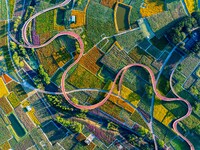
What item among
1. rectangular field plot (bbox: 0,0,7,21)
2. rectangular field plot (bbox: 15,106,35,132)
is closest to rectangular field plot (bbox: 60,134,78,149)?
rectangular field plot (bbox: 15,106,35,132)

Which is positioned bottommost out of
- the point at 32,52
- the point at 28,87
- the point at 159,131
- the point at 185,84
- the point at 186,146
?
the point at 186,146

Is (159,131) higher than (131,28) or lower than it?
lower

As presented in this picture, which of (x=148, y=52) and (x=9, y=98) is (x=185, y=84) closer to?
(x=148, y=52)

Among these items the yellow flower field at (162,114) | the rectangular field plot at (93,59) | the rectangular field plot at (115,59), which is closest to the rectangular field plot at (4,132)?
the rectangular field plot at (93,59)

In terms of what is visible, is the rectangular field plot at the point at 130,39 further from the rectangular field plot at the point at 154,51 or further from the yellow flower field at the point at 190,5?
the yellow flower field at the point at 190,5

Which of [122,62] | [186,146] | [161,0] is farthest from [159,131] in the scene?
[161,0]

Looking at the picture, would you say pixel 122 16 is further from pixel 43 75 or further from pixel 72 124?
pixel 72 124
